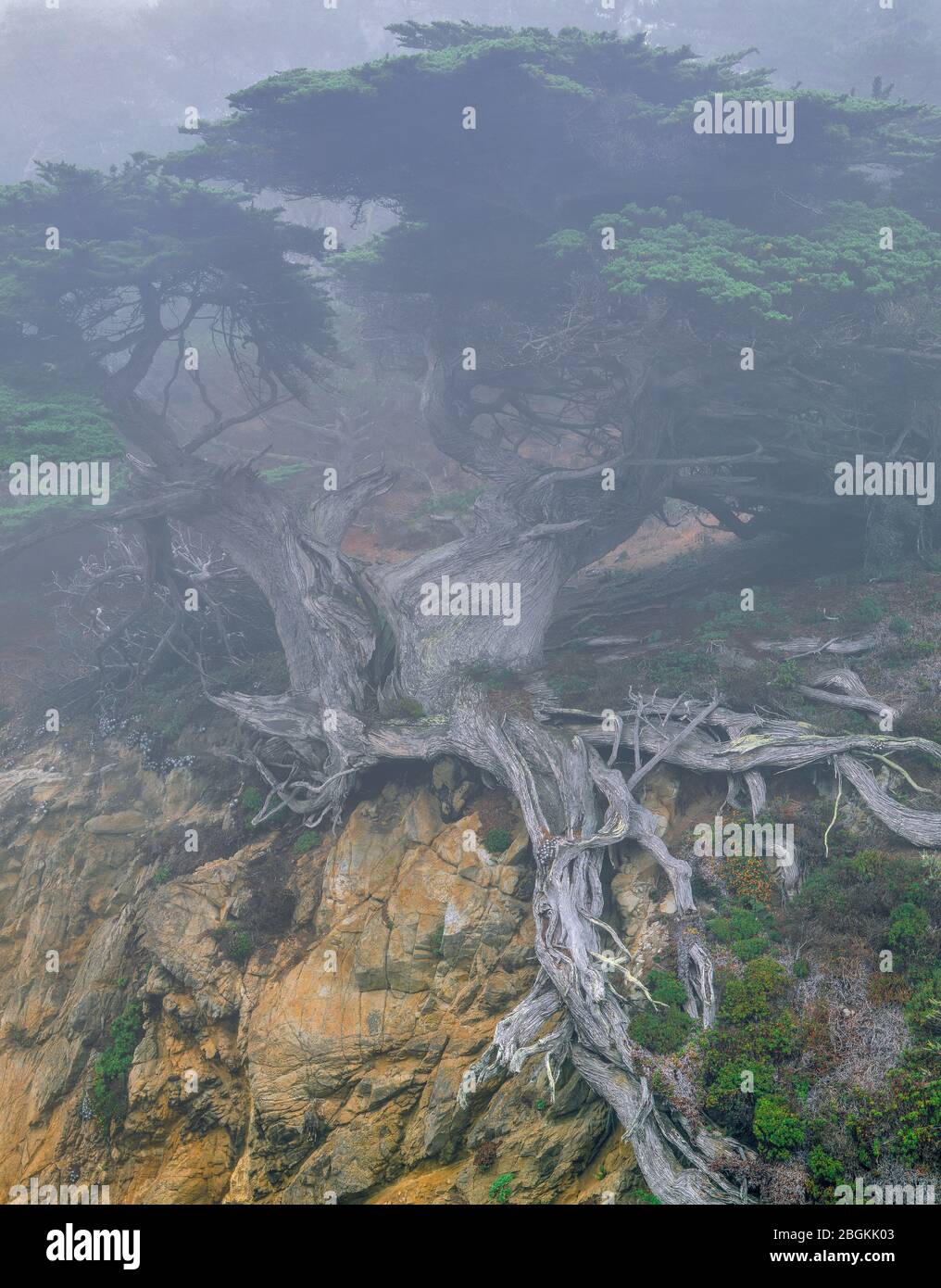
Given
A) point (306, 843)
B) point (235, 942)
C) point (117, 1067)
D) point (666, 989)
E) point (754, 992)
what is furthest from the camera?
point (306, 843)

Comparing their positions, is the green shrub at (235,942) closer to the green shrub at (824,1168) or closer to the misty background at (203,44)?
the green shrub at (824,1168)

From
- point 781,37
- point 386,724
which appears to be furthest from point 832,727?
point 781,37

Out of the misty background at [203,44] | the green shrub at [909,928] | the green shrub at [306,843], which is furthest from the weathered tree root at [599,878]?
the misty background at [203,44]

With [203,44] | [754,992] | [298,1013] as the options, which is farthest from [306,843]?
[203,44]

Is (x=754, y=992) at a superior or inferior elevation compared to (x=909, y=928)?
inferior

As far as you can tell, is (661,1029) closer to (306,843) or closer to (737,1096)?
(737,1096)

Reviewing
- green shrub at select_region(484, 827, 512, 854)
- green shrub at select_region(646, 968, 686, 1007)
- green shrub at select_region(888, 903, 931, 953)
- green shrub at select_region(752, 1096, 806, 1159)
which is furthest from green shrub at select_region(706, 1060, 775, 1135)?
green shrub at select_region(484, 827, 512, 854)

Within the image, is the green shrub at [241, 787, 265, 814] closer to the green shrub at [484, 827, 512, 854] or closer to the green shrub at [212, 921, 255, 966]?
the green shrub at [212, 921, 255, 966]
